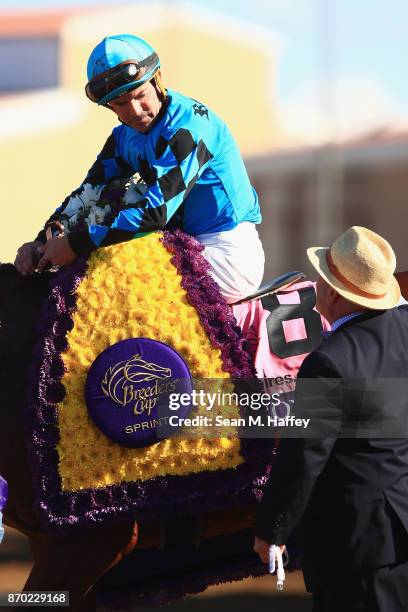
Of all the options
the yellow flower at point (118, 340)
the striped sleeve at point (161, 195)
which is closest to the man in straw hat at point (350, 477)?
the yellow flower at point (118, 340)

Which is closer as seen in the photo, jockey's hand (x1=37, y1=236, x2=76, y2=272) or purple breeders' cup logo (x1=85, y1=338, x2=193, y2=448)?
purple breeders' cup logo (x1=85, y1=338, x2=193, y2=448)

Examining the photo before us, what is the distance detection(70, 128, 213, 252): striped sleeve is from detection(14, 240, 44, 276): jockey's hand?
0.18 metres

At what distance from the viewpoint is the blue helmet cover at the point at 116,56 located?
3.55 metres

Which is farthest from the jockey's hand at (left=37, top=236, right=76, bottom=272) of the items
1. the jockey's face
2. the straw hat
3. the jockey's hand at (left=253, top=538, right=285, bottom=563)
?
the jockey's hand at (left=253, top=538, right=285, bottom=563)

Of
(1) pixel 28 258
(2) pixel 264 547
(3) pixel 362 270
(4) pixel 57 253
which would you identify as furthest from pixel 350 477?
(1) pixel 28 258

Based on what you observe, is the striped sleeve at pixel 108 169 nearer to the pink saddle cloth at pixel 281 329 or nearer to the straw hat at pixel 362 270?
the pink saddle cloth at pixel 281 329

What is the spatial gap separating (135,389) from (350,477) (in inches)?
36.3

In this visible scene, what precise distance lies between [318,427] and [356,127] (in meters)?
16.4

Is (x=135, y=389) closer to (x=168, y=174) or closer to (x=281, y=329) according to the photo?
(x=281, y=329)

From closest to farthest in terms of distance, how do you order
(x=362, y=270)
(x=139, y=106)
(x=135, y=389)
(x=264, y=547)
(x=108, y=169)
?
1. (x=264, y=547)
2. (x=362, y=270)
3. (x=135, y=389)
4. (x=139, y=106)
5. (x=108, y=169)

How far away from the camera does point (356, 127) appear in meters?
18.7

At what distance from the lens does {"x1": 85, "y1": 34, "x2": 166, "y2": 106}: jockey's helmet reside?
11.6 feet

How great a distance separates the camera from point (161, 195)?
11.6 feet

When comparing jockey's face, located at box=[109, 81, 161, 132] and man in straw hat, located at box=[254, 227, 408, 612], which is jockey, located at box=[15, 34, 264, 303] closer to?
jockey's face, located at box=[109, 81, 161, 132]
